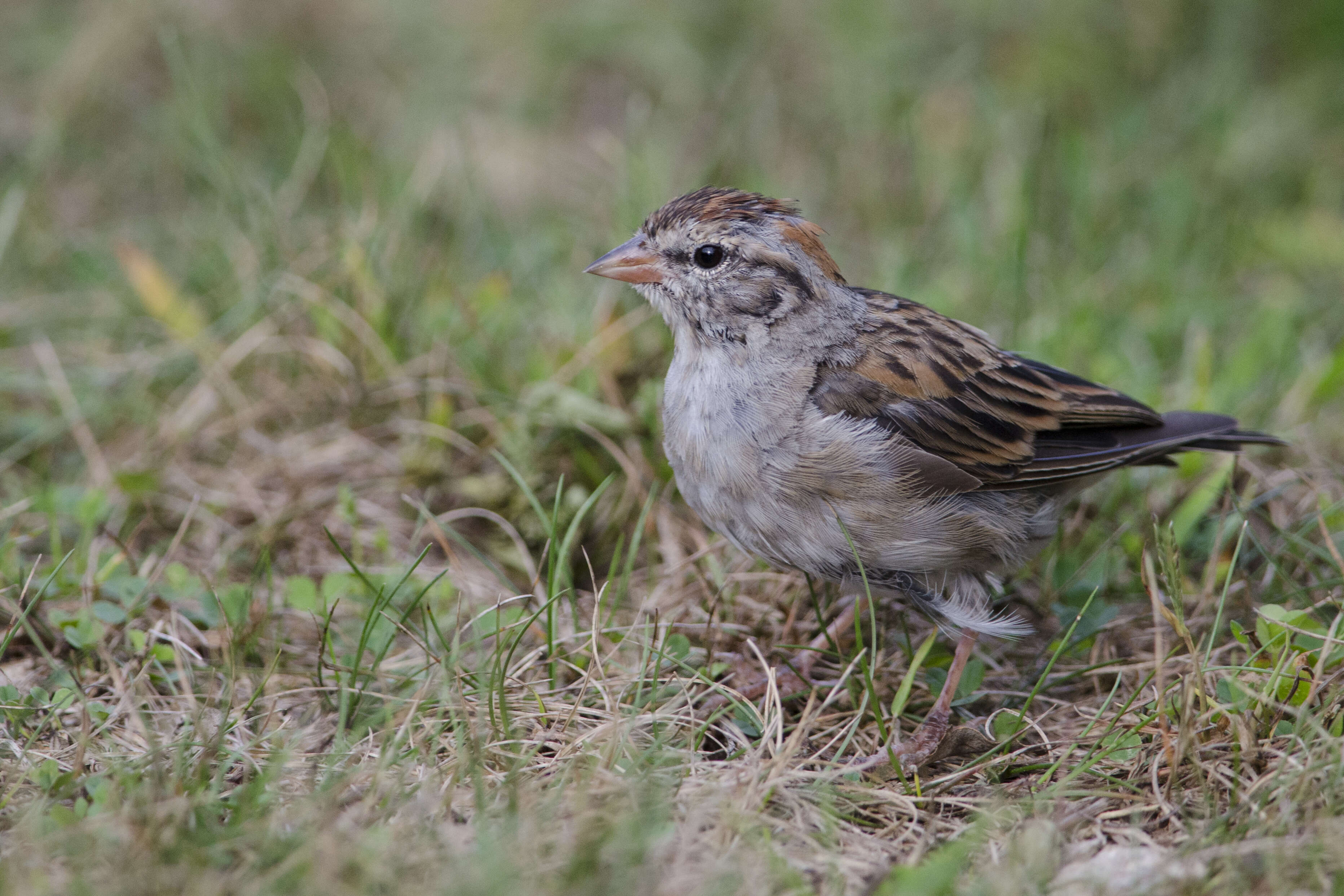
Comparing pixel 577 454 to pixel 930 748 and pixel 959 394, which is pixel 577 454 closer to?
pixel 959 394

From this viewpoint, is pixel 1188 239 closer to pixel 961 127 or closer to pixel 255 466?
pixel 961 127

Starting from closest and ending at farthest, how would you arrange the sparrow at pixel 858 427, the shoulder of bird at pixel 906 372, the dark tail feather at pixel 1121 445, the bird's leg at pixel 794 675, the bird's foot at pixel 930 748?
the bird's foot at pixel 930 748
the sparrow at pixel 858 427
the bird's leg at pixel 794 675
the shoulder of bird at pixel 906 372
the dark tail feather at pixel 1121 445

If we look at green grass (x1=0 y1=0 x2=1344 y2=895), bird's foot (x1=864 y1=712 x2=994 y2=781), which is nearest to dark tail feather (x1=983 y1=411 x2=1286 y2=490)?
green grass (x1=0 y1=0 x2=1344 y2=895)

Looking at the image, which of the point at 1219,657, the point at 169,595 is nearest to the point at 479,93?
the point at 169,595

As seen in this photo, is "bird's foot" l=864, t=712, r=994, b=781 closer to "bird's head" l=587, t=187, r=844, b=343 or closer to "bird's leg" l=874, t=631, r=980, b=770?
"bird's leg" l=874, t=631, r=980, b=770

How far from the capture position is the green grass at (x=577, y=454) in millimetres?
2998

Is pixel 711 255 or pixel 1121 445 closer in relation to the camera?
pixel 711 255

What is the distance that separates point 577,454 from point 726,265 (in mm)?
1092

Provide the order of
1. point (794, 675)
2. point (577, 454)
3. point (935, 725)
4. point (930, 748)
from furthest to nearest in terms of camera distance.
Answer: point (577, 454) → point (794, 675) → point (935, 725) → point (930, 748)

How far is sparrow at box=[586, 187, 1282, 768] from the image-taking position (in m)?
3.73

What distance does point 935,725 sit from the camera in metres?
3.76

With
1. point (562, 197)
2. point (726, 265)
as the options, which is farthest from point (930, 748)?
point (562, 197)

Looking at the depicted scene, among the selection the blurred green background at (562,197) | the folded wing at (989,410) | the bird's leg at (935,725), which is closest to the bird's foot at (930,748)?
the bird's leg at (935,725)

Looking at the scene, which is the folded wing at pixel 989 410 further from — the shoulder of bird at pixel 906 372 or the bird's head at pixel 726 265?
the bird's head at pixel 726 265
